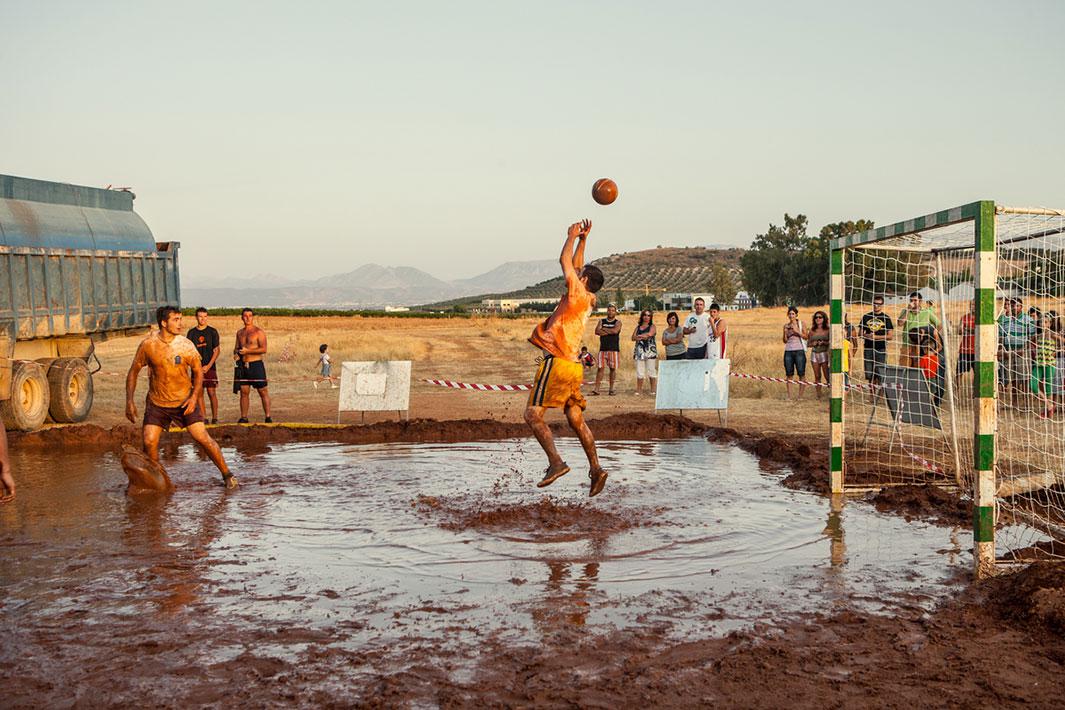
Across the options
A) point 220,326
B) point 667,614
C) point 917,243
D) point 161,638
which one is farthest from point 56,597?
point 220,326

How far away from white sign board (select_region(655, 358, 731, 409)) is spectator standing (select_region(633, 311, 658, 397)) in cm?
411

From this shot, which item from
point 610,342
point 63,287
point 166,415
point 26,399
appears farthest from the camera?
point 610,342

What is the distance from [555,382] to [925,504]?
12.5 feet

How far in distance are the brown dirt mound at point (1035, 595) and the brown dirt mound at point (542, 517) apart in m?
3.16

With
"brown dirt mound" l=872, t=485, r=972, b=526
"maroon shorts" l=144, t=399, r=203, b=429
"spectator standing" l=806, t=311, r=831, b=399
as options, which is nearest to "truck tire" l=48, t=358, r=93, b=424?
"maroon shorts" l=144, t=399, r=203, b=429

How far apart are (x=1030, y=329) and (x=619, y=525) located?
11.4m

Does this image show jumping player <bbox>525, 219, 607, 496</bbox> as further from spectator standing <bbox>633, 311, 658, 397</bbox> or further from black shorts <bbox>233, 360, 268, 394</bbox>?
spectator standing <bbox>633, 311, 658, 397</bbox>

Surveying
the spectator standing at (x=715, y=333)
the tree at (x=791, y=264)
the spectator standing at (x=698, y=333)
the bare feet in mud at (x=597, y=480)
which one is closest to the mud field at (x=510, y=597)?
the bare feet in mud at (x=597, y=480)

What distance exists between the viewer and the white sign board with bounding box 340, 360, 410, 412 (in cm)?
1694

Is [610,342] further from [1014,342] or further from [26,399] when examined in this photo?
[26,399]

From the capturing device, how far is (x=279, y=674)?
546 cm

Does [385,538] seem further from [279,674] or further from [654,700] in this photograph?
[654,700]

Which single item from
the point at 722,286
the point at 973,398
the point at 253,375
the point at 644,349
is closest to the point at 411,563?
the point at 973,398

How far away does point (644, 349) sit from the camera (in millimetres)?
22047
